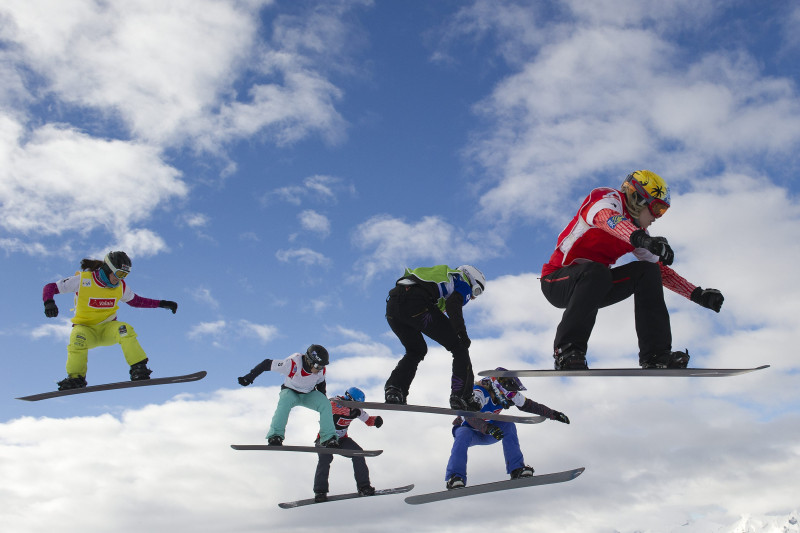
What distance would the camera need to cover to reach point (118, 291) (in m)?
11.4

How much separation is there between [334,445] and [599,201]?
902 centimetres

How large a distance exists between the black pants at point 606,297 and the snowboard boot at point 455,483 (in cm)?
495

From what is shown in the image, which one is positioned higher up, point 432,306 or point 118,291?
point 118,291

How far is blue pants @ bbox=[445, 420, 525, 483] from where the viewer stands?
35.8ft

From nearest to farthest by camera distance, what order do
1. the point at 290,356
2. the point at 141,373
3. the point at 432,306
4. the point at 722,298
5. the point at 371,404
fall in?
1. the point at 722,298
2. the point at 432,306
3. the point at 371,404
4. the point at 141,373
5. the point at 290,356

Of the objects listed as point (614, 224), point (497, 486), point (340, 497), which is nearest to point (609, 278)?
point (614, 224)

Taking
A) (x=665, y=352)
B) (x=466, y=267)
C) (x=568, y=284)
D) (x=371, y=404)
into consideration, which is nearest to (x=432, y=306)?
(x=466, y=267)

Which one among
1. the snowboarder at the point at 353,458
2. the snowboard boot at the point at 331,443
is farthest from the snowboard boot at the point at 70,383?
the snowboarder at the point at 353,458

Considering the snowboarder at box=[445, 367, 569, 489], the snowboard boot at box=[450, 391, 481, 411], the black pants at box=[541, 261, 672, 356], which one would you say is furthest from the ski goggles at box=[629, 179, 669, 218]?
the snowboarder at box=[445, 367, 569, 489]

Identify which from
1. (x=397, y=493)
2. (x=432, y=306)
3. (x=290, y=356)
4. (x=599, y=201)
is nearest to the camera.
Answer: (x=599, y=201)

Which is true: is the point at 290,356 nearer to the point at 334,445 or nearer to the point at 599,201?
the point at 334,445

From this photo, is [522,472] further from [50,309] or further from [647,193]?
[50,309]

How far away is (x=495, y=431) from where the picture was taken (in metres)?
11.6

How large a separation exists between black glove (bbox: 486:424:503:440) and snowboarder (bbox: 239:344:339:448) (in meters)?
3.46
